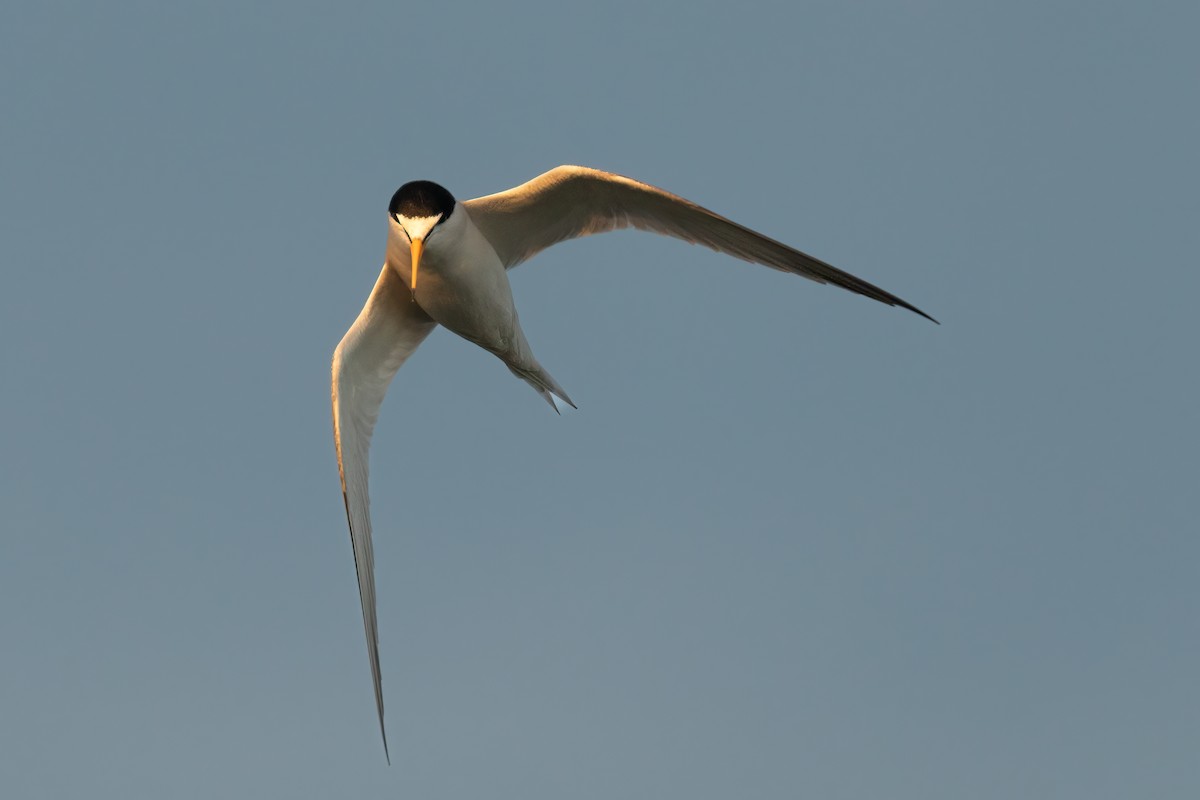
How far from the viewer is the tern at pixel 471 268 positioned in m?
10.8

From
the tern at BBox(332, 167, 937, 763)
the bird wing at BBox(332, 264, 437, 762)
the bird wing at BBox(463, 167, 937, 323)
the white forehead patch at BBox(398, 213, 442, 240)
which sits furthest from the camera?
the bird wing at BBox(332, 264, 437, 762)

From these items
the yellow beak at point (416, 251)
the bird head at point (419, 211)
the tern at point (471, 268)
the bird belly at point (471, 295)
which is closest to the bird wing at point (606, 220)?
the tern at point (471, 268)

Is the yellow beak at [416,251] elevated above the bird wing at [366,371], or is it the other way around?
the yellow beak at [416,251]

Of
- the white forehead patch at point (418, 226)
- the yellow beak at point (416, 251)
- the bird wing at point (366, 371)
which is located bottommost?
the bird wing at point (366, 371)

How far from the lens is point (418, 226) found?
10484 mm

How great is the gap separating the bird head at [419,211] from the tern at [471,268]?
1 centimetres

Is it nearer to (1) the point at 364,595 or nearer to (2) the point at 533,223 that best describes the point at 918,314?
(2) the point at 533,223

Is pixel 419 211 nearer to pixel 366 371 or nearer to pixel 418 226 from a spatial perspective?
pixel 418 226

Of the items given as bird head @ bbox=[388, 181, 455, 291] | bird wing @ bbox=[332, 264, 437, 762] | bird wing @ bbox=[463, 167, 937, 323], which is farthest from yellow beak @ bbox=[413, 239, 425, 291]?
bird wing @ bbox=[332, 264, 437, 762]

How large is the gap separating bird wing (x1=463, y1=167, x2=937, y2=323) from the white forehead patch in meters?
1.05

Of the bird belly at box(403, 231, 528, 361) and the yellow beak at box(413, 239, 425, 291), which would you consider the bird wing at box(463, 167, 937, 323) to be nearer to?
the bird belly at box(403, 231, 528, 361)

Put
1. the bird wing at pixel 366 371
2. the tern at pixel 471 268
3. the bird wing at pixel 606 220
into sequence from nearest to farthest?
the tern at pixel 471 268, the bird wing at pixel 606 220, the bird wing at pixel 366 371

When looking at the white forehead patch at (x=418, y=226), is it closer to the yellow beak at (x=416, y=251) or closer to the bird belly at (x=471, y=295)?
the yellow beak at (x=416, y=251)

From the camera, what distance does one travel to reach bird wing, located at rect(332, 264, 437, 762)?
11.6 meters
